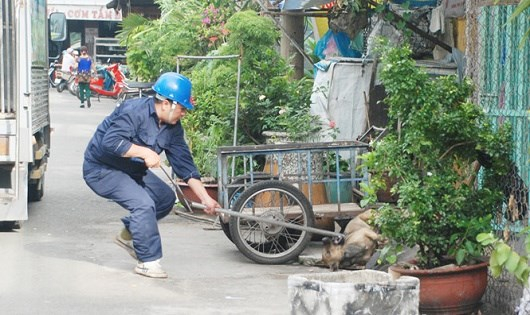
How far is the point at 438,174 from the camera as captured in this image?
301 inches

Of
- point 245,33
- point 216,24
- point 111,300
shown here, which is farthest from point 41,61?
point 111,300

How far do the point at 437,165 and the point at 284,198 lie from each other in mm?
2446

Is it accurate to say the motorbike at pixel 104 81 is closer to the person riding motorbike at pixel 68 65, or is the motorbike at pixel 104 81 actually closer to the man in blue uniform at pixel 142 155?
the person riding motorbike at pixel 68 65

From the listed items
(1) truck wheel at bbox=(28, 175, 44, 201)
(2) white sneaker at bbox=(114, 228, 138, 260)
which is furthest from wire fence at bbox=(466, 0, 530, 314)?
(1) truck wheel at bbox=(28, 175, 44, 201)

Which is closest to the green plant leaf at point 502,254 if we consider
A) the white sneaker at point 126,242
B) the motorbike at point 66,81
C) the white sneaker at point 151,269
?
the white sneaker at point 151,269

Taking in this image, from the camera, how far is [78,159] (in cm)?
1869

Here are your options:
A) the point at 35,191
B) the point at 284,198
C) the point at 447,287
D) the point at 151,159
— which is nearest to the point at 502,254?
the point at 447,287

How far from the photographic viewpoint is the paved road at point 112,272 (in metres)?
7.99

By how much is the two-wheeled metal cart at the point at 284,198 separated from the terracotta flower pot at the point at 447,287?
212 cm

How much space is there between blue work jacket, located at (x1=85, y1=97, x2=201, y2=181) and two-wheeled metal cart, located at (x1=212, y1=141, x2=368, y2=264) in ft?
1.93

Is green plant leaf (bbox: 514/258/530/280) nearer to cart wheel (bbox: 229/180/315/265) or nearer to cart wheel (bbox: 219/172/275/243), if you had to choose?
cart wheel (bbox: 229/180/315/265)

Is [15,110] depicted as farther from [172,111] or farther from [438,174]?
[438,174]

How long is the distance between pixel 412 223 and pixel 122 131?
2.70m

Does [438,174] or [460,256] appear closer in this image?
[460,256]
